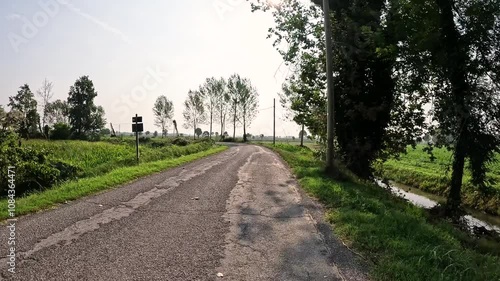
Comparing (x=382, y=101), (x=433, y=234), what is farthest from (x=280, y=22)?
(x=433, y=234)

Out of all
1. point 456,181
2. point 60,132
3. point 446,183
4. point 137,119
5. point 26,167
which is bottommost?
point 446,183

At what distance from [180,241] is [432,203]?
51.8 feet

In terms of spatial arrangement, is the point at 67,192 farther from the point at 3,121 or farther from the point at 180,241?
the point at 180,241

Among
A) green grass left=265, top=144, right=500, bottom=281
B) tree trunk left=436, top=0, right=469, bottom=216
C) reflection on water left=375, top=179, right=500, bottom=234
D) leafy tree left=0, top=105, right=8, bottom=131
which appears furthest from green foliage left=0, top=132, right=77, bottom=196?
reflection on water left=375, top=179, right=500, bottom=234

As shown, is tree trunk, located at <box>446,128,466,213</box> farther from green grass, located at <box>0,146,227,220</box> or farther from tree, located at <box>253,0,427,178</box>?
green grass, located at <box>0,146,227,220</box>

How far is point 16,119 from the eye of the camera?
12.1 meters

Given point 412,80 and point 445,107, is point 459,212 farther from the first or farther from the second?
point 412,80

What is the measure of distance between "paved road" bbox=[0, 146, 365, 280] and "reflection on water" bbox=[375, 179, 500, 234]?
309 inches

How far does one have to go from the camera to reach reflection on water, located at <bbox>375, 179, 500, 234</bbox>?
1270 cm

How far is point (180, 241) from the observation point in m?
5.79

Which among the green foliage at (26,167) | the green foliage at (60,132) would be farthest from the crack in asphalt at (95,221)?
the green foliage at (60,132)

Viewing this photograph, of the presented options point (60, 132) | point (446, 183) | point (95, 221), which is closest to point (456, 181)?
point (446, 183)

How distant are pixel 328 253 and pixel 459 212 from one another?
332 inches

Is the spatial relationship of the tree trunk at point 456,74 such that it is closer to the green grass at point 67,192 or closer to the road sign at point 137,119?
the green grass at point 67,192
